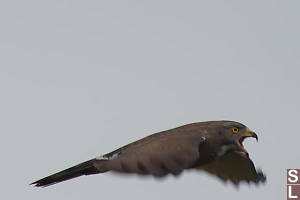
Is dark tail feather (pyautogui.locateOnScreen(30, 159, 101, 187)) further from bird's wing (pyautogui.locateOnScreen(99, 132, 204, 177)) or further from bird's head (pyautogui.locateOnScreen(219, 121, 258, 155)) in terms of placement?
bird's head (pyautogui.locateOnScreen(219, 121, 258, 155))

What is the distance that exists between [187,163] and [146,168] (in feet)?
2.58

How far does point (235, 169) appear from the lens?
11.1 metres

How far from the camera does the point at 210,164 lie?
1080cm

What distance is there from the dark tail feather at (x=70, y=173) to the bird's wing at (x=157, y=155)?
286 millimetres

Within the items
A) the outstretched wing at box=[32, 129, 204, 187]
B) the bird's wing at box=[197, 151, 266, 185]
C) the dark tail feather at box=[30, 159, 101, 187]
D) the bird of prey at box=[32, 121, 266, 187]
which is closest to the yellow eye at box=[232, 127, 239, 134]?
the bird of prey at box=[32, 121, 266, 187]

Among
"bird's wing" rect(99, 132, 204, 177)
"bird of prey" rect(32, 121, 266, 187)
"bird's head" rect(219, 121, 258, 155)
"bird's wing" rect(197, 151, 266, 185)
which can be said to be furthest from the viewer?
"bird's wing" rect(197, 151, 266, 185)

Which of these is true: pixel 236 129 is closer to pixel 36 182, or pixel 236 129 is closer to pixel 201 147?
pixel 201 147

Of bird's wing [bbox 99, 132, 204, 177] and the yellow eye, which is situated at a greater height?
the yellow eye

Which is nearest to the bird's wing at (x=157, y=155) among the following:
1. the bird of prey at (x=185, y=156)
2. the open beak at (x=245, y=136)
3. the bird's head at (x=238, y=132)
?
the bird of prey at (x=185, y=156)

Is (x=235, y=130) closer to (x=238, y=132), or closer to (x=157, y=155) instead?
(x=238, y=132)

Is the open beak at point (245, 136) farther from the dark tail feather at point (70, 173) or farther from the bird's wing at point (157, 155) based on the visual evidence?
the dark tail feather at point (70, 173)

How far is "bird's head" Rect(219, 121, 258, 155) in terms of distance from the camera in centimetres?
1041

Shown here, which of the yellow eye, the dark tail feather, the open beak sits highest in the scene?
the yellow eye

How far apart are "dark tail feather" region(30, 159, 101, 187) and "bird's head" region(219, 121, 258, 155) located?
2594mm
